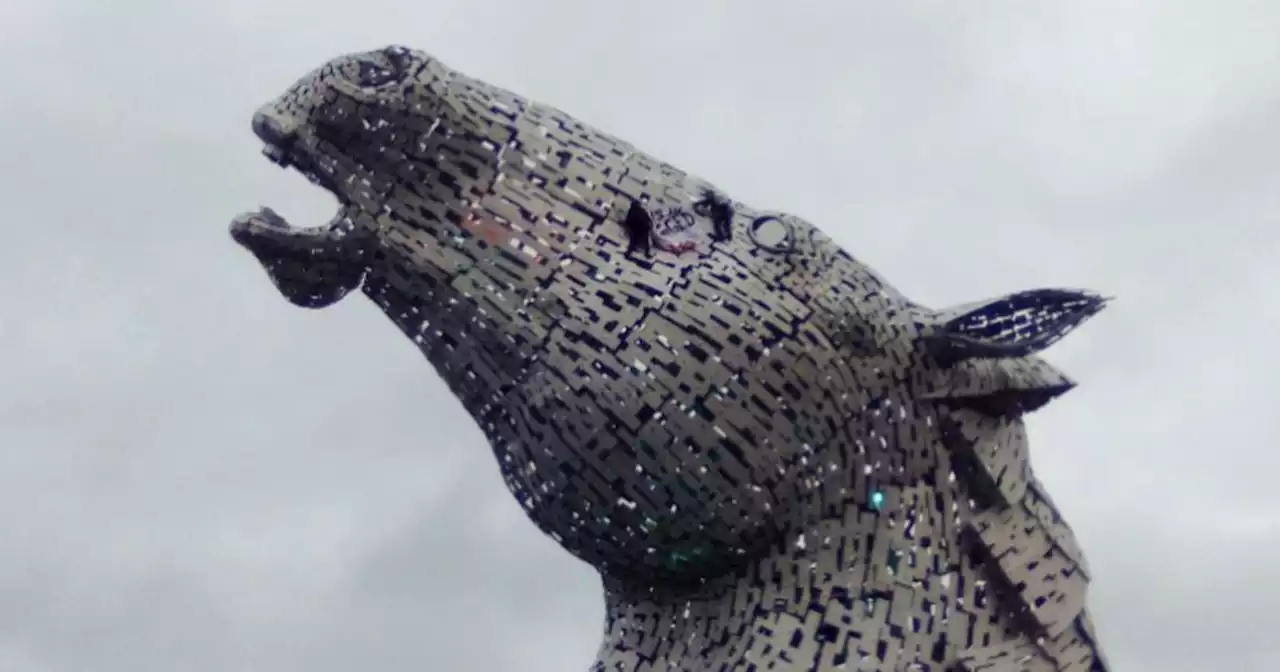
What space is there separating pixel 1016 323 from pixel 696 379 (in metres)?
1.18

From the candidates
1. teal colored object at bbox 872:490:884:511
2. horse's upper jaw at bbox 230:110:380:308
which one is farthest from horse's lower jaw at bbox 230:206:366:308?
teal colored object at bbox 872:490:884:511

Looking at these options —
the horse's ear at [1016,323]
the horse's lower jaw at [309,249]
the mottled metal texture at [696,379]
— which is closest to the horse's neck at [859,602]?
the mottled metal texture at [696,379]

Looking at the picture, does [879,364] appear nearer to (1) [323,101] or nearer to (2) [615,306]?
(2) [615,306]

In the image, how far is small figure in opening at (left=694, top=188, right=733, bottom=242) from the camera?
600cm

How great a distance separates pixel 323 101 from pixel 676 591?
2124 millimetres

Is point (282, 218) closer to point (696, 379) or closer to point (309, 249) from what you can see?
point (309, 249)

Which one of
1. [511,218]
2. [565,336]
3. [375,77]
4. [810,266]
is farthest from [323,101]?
[810,266]

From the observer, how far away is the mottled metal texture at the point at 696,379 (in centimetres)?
562

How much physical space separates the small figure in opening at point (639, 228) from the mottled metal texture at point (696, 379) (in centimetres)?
1

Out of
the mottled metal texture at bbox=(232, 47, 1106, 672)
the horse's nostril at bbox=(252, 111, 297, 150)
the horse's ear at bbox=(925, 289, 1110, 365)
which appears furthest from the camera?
the horse's nostril at bbox=(252, 111, 297, 150)

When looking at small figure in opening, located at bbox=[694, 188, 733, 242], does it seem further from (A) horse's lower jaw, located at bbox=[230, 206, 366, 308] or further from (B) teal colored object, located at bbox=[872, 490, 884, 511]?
(A) horse's lower jaw, located at bbox=[230, 206, 366, 308]

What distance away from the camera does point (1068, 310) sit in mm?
5832

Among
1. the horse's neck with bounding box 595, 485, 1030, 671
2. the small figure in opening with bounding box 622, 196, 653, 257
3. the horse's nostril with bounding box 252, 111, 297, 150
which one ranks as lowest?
→ the horse's neck with bounding box 595, 485, 1030, 671

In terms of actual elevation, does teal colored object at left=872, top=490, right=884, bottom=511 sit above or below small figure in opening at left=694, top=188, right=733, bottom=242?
below
